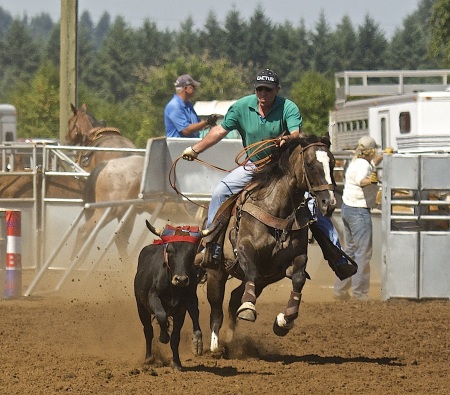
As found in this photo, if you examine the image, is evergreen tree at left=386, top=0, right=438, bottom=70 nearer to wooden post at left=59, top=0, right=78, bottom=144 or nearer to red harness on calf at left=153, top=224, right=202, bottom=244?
wooden post at left=59, top=0, right=78, bottom=144

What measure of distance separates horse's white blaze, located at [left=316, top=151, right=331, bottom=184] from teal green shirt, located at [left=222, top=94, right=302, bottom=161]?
74 cm

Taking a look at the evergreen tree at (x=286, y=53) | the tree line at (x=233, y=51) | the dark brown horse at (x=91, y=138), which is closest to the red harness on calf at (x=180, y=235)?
the dark brown horse at (x=91, y=138)

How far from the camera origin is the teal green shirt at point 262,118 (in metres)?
9.79

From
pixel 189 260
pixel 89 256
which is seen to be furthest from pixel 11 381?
pixel 89 256

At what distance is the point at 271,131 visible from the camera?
387 inches

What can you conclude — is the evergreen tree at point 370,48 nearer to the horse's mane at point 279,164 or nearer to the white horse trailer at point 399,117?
the white horse trailer at point 399,117

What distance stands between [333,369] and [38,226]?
8.88m

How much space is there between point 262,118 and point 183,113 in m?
5.60

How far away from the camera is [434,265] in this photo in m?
14.6

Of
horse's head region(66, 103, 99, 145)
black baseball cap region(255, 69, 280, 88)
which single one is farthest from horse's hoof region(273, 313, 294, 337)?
horse's head region(66, 103, 99, 145)

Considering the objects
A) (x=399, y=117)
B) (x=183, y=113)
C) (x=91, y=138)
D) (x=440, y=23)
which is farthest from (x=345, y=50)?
(x=183, y=113)

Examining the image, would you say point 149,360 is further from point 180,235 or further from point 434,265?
point 434,265

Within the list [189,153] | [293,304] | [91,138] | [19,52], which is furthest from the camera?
[19,52]

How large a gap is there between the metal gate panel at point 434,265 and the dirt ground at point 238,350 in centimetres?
16
